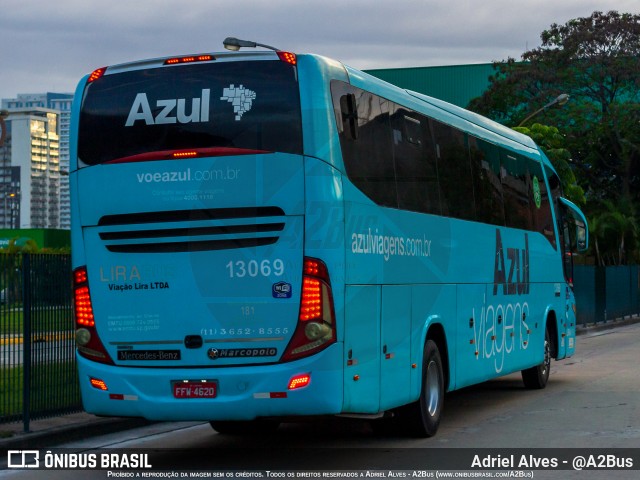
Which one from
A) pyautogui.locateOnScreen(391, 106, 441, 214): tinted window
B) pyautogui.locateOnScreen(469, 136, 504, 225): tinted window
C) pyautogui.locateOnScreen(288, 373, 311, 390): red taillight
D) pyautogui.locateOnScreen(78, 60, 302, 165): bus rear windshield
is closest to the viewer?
pyautogui.locateOnScreen(288, 373, 311, 390): red taillight

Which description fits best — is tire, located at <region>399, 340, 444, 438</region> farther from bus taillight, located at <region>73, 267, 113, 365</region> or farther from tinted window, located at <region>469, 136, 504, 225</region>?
bus taillight, located at <region>73, 267, 113, 365</region>

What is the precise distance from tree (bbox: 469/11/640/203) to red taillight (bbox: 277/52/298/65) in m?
44.1

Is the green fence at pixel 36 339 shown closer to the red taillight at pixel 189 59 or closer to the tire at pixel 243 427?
the tire at pixel 243 427

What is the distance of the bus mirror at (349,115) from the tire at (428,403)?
2.80 m

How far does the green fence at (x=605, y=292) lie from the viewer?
38.1 meters

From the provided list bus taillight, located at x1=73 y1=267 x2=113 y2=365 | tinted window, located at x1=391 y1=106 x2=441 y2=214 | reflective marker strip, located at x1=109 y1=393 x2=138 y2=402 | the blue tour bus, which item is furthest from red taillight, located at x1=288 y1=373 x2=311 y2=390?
tinted window, located at x1=391 y1=106 x2=441 y2=214

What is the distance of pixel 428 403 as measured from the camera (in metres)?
12.1

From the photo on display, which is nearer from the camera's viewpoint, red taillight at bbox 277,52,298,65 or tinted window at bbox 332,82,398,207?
red taillight at bbox 277,52,298,65

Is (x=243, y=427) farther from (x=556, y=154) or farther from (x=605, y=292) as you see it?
(x=605, y=292)

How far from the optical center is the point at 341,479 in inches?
377

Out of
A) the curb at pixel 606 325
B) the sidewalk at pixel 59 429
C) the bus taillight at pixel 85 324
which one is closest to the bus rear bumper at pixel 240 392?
the bus taillight at pixel 85 324

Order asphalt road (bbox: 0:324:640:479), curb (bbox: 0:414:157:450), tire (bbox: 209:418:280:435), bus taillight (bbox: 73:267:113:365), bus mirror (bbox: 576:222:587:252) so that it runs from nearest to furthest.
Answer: bus taillight (bbox: 73:267:113:365) → asphalt road (bbox: 0:324:640:479) → curb (bbox: 0:414:157:450) → tire (bbox: 209:418:280:435) → bus mirror (bbox: 576:222:587:252)

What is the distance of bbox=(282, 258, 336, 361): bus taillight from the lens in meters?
9.73

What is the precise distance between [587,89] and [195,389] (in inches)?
1928
